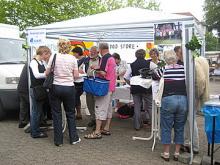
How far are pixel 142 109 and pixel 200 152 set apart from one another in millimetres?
2569

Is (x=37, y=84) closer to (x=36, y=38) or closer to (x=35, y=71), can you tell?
(x=35, y=71)

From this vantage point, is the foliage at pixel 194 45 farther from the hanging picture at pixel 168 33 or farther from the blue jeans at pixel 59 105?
the blue jeans at pixel 59 105

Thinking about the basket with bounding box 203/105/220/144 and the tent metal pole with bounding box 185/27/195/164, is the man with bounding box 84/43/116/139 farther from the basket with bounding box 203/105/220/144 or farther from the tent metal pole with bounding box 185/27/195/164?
the basket with bounding box 203/105/220/144

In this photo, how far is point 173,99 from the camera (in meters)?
5.58

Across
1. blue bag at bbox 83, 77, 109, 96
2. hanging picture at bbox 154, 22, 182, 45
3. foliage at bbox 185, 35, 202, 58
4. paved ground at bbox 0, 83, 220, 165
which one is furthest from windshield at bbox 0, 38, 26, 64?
foliage at bbox 185, 35, 202, 58

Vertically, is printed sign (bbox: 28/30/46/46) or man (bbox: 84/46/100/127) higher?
printed sign (bbox: 28/30/46/46)

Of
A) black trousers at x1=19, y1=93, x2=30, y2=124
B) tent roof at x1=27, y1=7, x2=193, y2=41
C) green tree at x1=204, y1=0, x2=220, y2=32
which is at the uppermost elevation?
green tree at x1=204, y1=0, x2=220, y2=32

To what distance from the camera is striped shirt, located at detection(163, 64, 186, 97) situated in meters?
5.63

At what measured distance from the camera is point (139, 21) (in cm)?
638

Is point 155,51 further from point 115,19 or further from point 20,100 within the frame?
point 20,100

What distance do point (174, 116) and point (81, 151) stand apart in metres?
1.73

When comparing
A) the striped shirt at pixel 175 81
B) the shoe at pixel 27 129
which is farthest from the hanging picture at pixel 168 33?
the shoe at pixel 27 129

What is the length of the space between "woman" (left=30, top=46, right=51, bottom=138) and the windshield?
236 centimetres

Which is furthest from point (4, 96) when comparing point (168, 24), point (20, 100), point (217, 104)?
point (217, 104)
